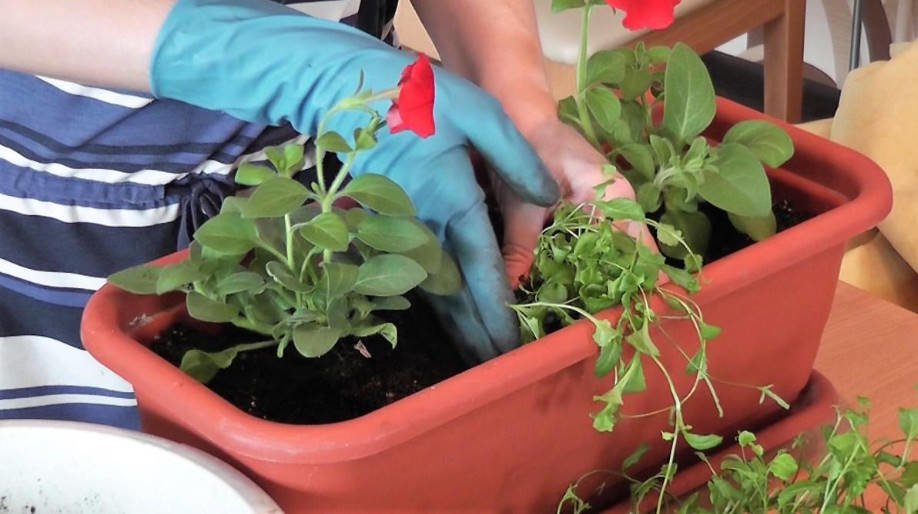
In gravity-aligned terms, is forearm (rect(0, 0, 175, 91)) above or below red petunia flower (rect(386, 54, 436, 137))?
below

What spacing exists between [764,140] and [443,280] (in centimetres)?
24

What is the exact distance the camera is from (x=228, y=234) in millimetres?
510

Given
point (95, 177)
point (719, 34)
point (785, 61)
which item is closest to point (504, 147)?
point (95, 177)

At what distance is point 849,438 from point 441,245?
22 cm

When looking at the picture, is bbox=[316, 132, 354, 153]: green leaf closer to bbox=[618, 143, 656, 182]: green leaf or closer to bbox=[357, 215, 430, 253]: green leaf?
bbox=[357, 215, 430, 253]: green leaf

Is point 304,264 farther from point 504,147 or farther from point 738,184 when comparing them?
point 738,184

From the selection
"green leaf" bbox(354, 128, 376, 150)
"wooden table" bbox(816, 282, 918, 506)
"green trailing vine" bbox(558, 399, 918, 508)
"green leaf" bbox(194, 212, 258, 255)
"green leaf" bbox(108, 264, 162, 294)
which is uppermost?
"green leaf" bbox(354, 128, 376, 150)

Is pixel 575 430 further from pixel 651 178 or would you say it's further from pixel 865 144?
pixel 865 144

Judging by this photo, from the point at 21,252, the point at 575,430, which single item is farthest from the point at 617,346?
the point at 21,252

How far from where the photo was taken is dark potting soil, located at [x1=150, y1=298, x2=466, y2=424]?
1.75 feet

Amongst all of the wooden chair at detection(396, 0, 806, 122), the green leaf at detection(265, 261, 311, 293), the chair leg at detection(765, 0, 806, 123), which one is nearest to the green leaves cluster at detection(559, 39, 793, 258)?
the green leaf at detection(265, 261, 311, 293)

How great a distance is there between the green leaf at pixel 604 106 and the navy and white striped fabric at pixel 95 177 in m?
0.19

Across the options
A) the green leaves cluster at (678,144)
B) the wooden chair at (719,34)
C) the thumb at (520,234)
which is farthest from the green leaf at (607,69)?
the wooden chair at (719,34)

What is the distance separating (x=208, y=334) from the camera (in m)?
0.56
